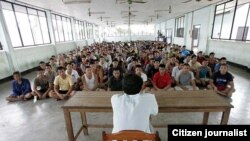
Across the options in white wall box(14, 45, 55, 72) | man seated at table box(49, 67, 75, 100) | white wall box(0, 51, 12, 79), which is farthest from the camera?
white wall box(14, 45, 55, 72)

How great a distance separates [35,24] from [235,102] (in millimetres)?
9654

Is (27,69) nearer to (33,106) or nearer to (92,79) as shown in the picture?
(33,106)

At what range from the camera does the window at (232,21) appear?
698 centimetres

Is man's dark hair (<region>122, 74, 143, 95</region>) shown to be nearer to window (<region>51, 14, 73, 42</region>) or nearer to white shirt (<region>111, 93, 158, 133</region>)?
white shirt (<region>111, 93, 158, 133</region>)

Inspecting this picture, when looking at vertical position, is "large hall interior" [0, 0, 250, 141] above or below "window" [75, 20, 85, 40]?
below

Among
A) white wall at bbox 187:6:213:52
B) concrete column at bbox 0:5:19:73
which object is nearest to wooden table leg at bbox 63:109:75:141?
concrete column at bbox 0:5:19:73

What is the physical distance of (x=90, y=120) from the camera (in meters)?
2.98

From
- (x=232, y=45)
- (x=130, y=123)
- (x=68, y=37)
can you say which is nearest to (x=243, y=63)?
(x=232, y=45)

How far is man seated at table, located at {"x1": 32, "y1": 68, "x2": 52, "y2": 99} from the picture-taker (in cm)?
409

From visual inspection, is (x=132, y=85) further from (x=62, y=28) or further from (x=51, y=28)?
(x=62, y=28)

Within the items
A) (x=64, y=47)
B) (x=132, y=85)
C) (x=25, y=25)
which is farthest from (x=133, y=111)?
(x=64, y=47)

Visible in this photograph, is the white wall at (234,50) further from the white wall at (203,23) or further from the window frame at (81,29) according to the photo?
the window frame at (81,29)

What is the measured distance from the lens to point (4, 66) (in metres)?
5.93

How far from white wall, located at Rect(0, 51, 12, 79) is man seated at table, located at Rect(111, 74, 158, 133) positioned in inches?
246
